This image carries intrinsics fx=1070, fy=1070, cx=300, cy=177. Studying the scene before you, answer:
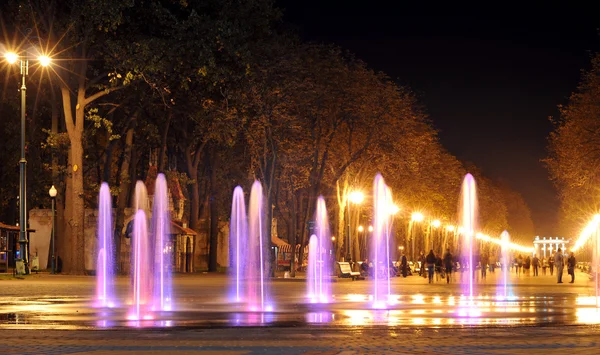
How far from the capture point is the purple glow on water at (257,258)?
103ft

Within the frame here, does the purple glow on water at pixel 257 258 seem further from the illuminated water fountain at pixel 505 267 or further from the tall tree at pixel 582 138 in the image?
the tall tree at pixel 582 138

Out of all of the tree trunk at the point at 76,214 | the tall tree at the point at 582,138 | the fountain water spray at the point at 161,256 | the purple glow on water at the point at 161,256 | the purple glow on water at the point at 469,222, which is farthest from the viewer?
the tall tree at the point at 582,138

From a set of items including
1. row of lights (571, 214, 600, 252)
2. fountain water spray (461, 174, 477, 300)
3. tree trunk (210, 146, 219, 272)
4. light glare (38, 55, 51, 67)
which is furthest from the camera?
tree trunk (210, 146, 219, 272)

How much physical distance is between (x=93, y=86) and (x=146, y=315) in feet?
98.2

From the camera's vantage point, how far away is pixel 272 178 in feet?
189

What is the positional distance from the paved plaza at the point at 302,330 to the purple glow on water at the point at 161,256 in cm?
169

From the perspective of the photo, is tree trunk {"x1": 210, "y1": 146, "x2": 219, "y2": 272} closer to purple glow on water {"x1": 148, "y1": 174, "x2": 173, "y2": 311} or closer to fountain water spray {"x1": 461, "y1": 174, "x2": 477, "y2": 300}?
purple glow on water {"x1": 148, "y1": 174, "x2": 173, "y2": 311}

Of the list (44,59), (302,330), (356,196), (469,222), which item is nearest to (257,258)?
(356,196)

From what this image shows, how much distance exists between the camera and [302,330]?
1828 cm

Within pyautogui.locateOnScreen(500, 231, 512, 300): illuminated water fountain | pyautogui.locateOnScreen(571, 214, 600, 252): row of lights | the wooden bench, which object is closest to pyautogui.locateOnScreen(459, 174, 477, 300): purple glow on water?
pyautogui.locateOnScreen(500, 231, 512, 300): illuminated water fountain

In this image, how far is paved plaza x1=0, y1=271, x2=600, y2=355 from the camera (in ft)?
48.4

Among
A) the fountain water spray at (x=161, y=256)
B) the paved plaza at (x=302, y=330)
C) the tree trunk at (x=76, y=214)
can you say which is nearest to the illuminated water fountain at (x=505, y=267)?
the fountain water spray at (x=161, y=256)

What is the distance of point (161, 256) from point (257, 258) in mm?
36016

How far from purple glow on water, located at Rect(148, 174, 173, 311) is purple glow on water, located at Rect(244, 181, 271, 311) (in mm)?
2314
